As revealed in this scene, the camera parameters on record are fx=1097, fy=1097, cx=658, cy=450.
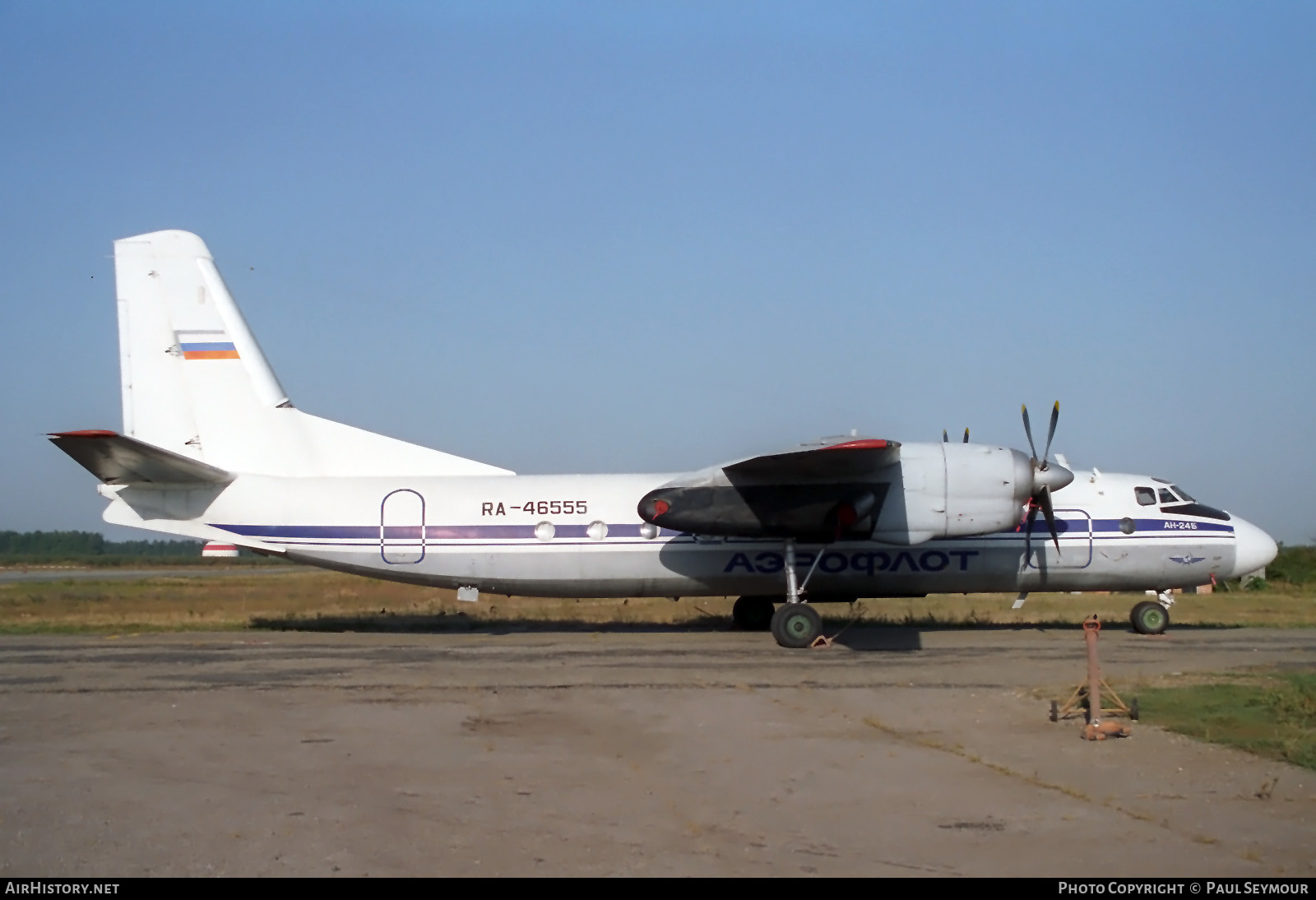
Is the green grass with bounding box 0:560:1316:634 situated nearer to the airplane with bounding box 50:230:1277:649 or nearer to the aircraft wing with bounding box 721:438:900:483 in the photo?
the airplane with bounding box 50:230:1277:649

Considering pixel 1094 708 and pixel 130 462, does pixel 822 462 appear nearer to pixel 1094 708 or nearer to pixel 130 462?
pixel 1094 708

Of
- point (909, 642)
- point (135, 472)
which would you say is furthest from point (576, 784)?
point (135, 472)

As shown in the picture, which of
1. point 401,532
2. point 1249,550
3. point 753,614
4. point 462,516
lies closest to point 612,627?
point 753,614

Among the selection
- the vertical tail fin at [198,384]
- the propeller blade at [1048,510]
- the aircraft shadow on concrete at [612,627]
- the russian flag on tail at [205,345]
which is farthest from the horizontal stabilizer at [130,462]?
the propeller blade at [1048,510]

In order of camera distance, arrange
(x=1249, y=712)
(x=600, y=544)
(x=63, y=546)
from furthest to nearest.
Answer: (x=63, y=546) < (x=600, y=544) < (x=1249, y=712)

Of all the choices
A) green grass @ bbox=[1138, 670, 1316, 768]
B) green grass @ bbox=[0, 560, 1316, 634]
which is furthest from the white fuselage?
green grass @ bbox=[1138, 670, 1316, 768]

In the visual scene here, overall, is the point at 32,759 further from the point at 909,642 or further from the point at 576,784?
the point at 909,642

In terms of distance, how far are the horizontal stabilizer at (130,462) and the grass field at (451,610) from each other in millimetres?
4689

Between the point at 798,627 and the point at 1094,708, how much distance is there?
774 cm

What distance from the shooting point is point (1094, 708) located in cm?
1010

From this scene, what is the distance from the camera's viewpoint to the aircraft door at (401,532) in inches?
754

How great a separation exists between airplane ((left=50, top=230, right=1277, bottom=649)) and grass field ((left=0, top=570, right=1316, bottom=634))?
277cm

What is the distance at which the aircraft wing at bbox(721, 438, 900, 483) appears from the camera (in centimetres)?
1627

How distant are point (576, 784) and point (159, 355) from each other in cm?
1463
